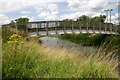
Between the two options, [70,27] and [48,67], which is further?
[70,27]

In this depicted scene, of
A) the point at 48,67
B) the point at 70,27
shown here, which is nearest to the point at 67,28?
the point at 70,27

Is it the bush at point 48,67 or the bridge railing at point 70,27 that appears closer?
the bush at point 48,67

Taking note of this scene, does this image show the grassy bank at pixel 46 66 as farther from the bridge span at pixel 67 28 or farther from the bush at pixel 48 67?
the bridge span at pixel 67 28

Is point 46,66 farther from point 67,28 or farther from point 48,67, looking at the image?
point 67,28

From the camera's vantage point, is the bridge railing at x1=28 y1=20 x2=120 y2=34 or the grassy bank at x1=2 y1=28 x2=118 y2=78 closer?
the grassy bank at x1=2 y1=28 x2=118 y2=78

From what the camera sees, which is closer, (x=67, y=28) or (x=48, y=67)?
(x=48, y=67)

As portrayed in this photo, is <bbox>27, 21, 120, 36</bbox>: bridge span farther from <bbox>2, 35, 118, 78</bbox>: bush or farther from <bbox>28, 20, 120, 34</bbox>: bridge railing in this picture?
<bbox>2, 35, 118, 78</bbox>: bush

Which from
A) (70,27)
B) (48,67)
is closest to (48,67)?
(48,67)

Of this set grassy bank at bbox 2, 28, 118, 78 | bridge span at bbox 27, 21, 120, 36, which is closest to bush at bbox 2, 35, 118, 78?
grassy bank at bbox 2, 28, 118, 78

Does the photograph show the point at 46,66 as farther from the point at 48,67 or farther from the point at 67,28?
the point at 67,28

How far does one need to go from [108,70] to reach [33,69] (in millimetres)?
1742

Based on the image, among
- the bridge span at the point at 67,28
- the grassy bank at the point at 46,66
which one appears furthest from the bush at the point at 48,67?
the bridge span at the point at 67,28

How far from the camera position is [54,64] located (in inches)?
299

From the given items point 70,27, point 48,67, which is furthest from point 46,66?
point 70,27
